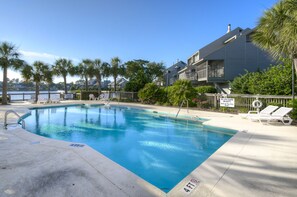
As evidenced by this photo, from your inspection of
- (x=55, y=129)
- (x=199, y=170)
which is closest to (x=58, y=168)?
(x=199, y=170)

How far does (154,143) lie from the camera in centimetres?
704

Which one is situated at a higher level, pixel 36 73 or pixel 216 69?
pixel 216 69

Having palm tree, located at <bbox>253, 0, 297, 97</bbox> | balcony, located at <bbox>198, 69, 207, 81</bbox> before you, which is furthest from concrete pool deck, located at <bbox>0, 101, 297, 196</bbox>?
balcony, located at <bbox>198, 69, 207, 81</bbox>

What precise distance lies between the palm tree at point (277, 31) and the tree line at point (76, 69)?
14606mm

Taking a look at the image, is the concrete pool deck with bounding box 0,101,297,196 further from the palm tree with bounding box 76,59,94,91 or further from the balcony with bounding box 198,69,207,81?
the palm tree with bounding box 76,59,94,91

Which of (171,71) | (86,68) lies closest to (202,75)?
(86,68)

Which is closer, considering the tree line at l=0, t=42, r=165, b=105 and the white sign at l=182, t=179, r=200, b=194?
the white sign at l=182, t=179, r=200, b=194

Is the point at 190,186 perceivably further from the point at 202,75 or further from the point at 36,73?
the point at 202,75

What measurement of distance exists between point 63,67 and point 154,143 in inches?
919

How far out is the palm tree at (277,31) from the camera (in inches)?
267

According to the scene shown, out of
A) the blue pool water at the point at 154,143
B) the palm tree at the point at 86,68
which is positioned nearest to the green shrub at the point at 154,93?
the blue pool water at the point at 154,143

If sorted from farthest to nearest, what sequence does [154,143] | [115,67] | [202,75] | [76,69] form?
[115,67] → [76,69] → [202,75] → [154,143]

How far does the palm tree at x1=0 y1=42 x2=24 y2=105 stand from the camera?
15291mm

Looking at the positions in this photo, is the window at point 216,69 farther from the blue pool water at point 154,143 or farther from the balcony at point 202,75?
the blue pool water at point 154,143
